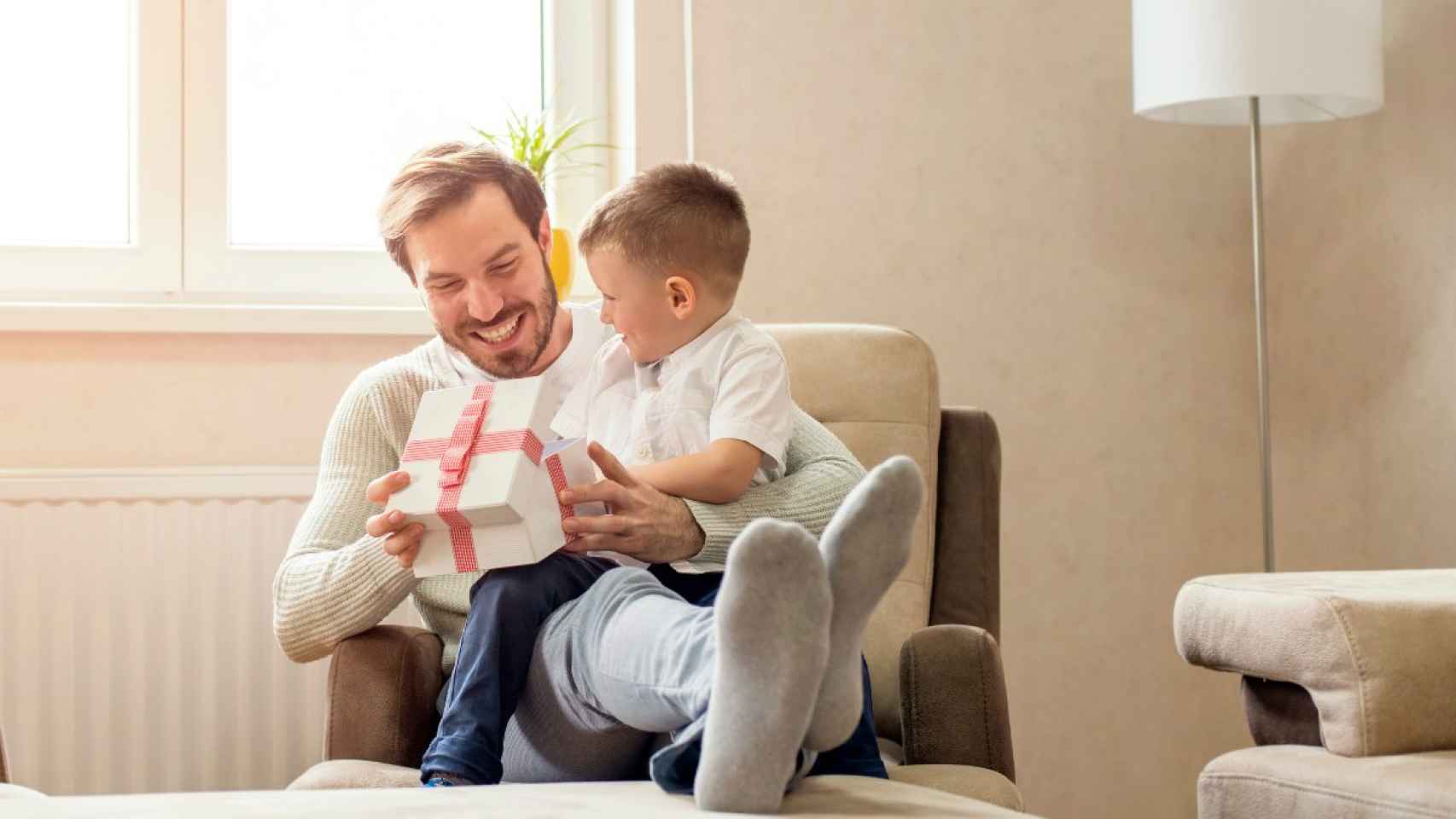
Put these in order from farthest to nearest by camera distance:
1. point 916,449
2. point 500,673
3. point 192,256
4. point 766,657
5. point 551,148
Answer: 1. point 192,256
2. point 551,148
3. point 916,449
4. point 500,673
5. point 766,657

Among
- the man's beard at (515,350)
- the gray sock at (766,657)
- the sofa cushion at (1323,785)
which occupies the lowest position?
the sofa cushion at (1323,785)

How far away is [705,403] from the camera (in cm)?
163

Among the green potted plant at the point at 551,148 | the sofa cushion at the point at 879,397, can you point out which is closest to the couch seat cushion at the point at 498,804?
the sofa cushion at the point at 879,397

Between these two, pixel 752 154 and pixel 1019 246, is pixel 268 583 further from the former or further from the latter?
pixel 1019 246

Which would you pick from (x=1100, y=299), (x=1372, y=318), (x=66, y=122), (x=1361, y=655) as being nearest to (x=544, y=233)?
(x=1361, y=655)

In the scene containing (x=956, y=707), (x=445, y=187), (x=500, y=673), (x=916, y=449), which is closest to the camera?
(x=500, y=673)

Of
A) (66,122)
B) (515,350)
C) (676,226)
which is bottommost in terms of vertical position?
(515,350)

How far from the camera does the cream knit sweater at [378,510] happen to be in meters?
1.61

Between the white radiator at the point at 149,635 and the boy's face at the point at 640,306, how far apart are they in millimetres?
1005

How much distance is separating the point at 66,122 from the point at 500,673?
174cm

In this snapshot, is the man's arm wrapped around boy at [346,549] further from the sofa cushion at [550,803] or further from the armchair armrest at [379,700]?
the sofa cushion at [550,803]

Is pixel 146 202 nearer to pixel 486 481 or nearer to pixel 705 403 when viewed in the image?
pixel 705 403

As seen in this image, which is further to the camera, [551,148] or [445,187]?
[551,148]

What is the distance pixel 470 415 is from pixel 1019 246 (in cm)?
166
